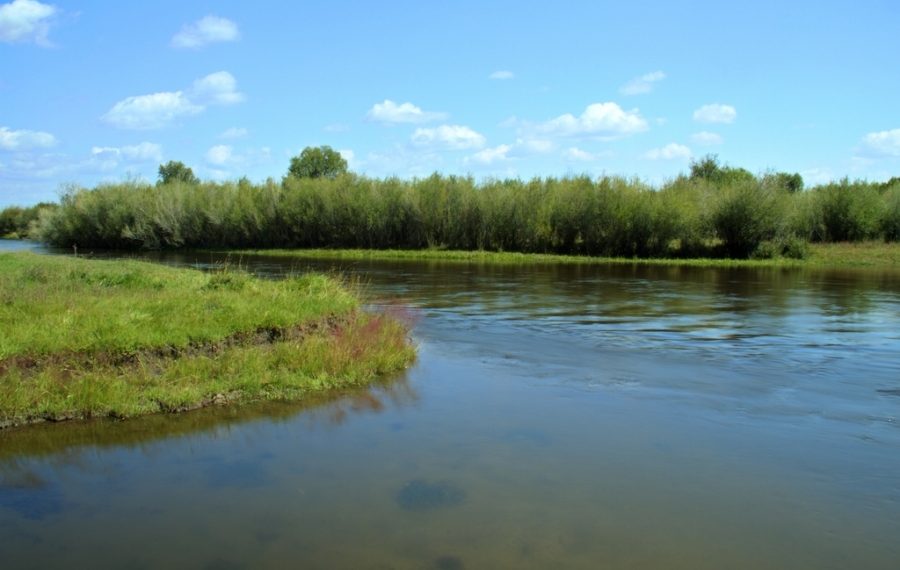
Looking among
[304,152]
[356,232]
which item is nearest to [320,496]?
[356,232]

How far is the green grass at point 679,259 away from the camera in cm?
5031

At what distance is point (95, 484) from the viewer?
953cm

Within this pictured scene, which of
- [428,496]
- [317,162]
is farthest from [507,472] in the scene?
[317,162]

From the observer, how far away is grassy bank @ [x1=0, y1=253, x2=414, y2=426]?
39.0 feet

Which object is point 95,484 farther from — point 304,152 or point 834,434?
point 304,152

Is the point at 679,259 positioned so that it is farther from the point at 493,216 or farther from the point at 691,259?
the point at 493,216

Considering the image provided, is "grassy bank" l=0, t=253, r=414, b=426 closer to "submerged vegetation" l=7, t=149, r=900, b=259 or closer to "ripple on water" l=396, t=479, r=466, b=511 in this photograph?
"ripple on water" l=396, t=479, r=466, b=511

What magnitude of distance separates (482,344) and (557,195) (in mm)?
42508

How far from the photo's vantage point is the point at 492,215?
61719 mm

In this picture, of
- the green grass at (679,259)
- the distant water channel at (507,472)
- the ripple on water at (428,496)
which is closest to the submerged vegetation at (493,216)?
the green grass at (679,259)

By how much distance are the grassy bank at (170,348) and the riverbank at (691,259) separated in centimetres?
3637

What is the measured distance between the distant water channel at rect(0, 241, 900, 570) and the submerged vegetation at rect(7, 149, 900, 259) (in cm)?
3750

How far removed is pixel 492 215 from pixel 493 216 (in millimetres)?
121

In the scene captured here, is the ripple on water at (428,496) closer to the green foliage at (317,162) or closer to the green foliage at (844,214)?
the green foliage at (844,214)
